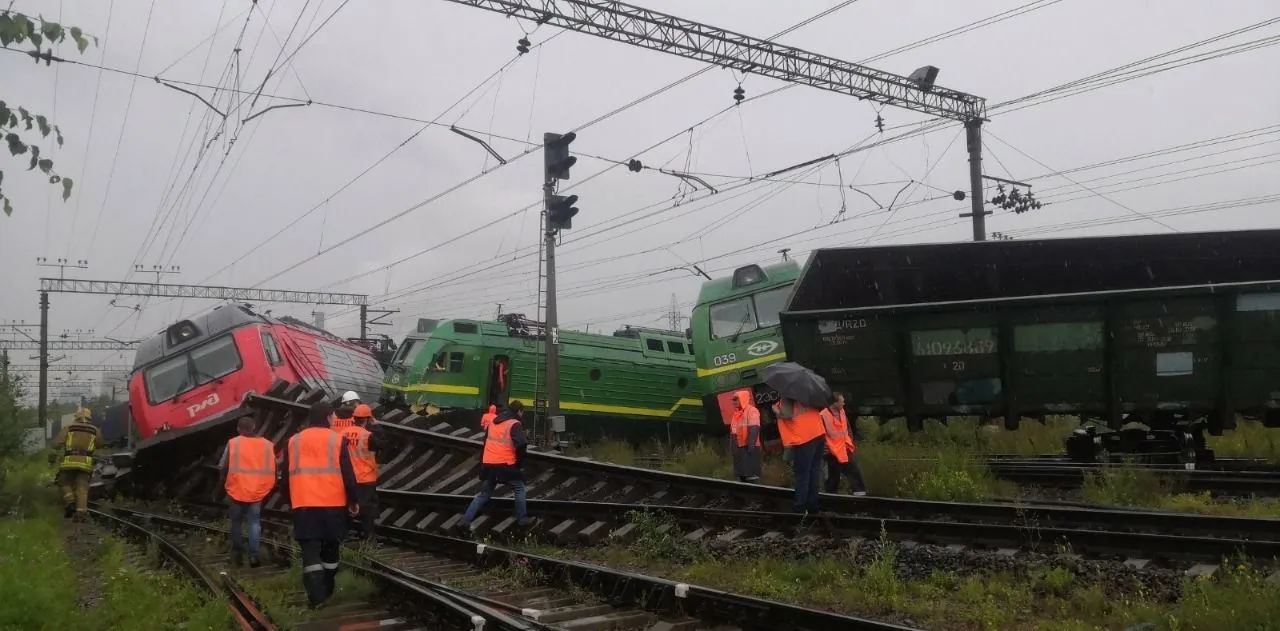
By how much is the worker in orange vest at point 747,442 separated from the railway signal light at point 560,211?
6177mm

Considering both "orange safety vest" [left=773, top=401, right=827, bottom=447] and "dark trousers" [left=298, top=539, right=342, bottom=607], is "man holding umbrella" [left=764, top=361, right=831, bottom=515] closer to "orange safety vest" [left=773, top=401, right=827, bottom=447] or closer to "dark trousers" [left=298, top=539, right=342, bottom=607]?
"orange safety vest" [left=773, top=401, right=827, bottom=447]

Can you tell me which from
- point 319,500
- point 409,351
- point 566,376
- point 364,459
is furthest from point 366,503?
point 409,351

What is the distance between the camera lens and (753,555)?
7.07 m

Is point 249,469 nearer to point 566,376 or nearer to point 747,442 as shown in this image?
point 747,442

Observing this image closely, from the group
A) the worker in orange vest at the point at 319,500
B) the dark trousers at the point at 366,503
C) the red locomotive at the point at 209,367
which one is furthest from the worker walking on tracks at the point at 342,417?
the red locomotive at the point at 209,367

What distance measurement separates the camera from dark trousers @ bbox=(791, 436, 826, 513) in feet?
25.9

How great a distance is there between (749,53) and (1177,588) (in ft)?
41.5

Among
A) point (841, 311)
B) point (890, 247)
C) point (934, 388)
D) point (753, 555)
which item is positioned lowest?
point (753, 555)

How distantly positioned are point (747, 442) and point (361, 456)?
5.31 m

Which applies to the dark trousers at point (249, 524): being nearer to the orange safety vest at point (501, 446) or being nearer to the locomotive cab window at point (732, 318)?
the orange safety vest at point (501, 446)

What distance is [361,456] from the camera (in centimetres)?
786

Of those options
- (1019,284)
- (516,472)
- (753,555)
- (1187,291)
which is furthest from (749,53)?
(753,555)

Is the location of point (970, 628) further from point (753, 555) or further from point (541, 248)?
point (541, 248)

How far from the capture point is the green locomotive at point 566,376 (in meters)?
18.5
